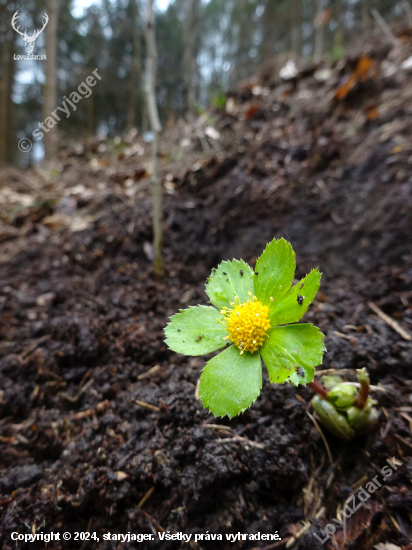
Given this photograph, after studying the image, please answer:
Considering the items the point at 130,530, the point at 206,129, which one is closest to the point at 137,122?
the point at 206,129

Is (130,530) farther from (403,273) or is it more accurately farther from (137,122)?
(137,122)

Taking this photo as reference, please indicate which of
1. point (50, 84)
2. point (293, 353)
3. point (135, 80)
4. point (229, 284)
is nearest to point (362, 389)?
point (293, 353)

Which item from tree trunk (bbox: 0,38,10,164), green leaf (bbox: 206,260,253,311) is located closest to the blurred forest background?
tree trunk (bbox: 0,38,10,164)

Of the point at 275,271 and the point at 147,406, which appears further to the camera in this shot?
the point at 147,406

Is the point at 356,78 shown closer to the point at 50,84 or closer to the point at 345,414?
the point at 345,414

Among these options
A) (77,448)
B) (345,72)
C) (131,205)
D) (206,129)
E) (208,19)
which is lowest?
(77,448)

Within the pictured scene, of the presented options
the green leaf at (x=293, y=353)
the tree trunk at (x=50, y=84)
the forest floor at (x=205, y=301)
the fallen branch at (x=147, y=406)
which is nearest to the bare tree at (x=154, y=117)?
the forest floor at (x=205, y=301)

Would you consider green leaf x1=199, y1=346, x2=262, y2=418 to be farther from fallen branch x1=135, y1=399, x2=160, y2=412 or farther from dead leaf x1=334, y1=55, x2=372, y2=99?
dead leaf x1=334, y1=55, x2=372, y2=99
